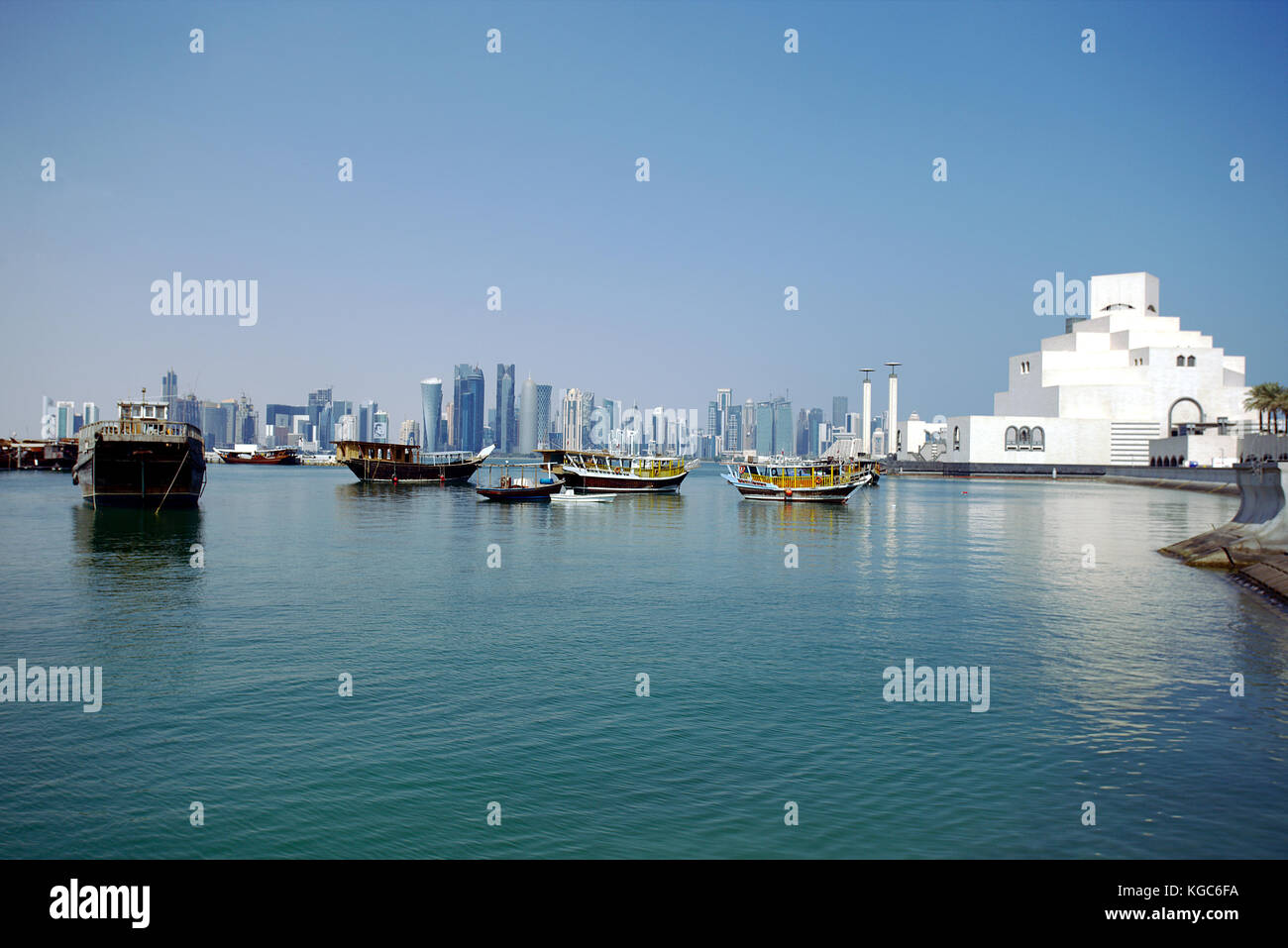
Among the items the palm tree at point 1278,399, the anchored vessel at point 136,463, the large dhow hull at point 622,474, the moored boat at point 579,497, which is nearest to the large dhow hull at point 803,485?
the large dhow hull at point 622,474

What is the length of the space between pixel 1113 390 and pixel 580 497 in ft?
390

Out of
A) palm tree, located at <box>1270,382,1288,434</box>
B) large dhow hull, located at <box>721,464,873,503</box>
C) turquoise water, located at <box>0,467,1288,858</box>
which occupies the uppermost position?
palm tree, located at <box>1270,382,1288,434</box>

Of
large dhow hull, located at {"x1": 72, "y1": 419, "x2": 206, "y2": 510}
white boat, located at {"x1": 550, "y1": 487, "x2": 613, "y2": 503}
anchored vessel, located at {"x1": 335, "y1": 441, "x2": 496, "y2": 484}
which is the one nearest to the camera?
large dhow hull, located at {"x1": 72, "y1": 419, "x2": 206, "y2": 510}

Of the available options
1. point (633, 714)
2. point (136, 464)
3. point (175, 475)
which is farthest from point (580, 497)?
point (633, 714)

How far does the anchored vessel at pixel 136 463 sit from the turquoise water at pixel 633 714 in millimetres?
28830

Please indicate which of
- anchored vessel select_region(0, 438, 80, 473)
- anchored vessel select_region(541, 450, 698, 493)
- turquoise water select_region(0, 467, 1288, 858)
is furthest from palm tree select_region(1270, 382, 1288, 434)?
anchored vessel select_region(0, 438, 80, 473)

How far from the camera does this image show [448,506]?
8069cm

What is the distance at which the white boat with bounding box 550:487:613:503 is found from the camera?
88.4 meters

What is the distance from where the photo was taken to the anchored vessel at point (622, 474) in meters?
97.1

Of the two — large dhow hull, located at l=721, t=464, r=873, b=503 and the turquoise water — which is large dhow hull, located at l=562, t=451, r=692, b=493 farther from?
the turquoise water

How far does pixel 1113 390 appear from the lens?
161250 mm

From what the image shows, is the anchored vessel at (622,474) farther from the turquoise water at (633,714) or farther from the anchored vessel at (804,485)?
the turquoise water at (633,714)
